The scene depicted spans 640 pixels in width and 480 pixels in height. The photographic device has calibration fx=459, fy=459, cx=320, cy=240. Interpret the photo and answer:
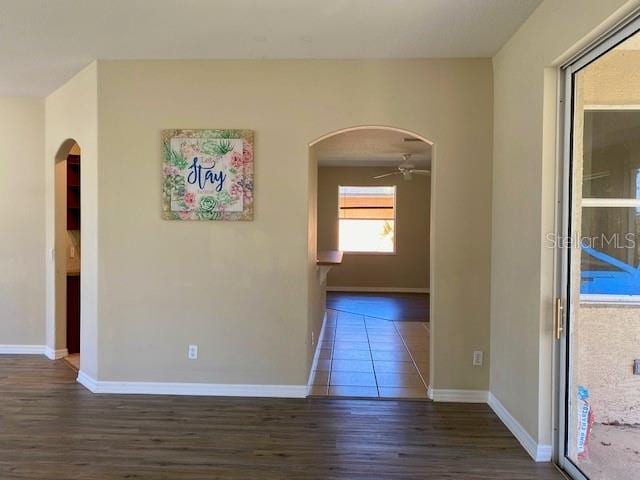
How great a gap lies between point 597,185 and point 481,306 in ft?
4.12

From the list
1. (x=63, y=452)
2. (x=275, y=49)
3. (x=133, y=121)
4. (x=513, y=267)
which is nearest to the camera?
(x=63, y=452)

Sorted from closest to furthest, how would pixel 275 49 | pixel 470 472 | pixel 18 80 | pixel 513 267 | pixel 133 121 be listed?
pixel 470 472 < pixel 513 267 < pixel 275 49 < pixel 133 121 < pixel 18 80

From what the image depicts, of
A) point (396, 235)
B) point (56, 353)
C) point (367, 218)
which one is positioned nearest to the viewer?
point (56, 353)

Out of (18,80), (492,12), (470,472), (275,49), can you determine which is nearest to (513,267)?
(470,472)

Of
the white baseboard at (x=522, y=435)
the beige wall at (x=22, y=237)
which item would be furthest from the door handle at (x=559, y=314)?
the beige wall at (x=22, y=237)

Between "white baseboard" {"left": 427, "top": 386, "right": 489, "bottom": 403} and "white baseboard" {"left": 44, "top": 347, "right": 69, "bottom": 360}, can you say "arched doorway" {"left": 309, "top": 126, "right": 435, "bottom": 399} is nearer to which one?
"white baseboard" {"left": 427, "top": 386, "right": 489, "bottom": 403}

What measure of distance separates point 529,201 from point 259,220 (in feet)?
6.29

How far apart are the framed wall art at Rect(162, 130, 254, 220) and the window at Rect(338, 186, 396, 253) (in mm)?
5854

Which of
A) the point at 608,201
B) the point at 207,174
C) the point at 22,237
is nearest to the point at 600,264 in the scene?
the point at 608,201

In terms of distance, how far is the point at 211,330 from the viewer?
11.9 feet

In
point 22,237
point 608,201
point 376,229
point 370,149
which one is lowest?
point 22,237

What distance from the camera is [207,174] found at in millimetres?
3562

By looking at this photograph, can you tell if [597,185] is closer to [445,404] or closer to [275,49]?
[445,404]

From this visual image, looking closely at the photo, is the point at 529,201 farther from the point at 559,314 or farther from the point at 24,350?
the point at 24,350
